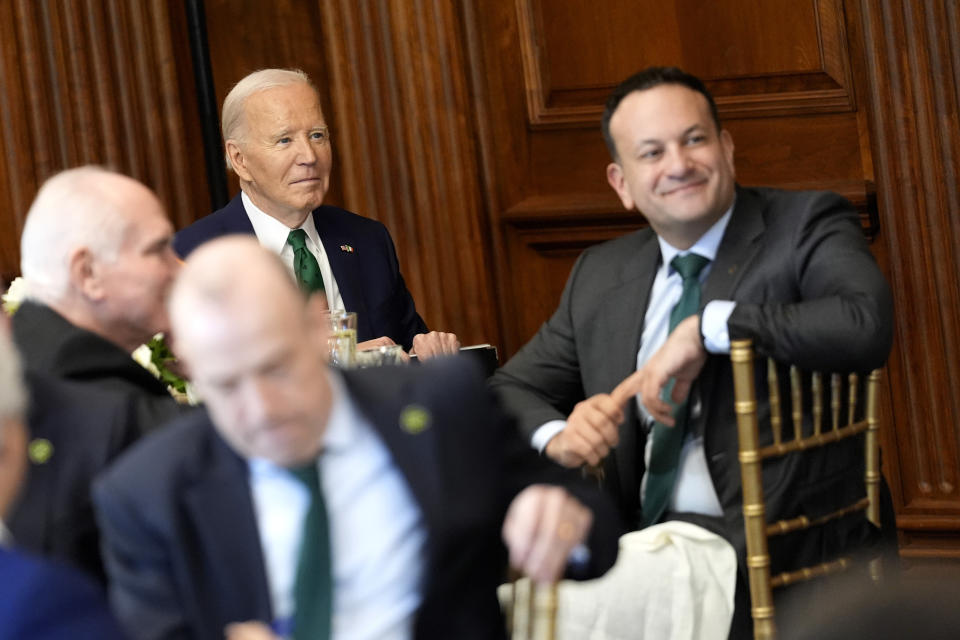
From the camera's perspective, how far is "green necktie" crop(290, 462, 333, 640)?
1.47 metres

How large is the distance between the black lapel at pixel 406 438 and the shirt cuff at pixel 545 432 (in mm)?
891

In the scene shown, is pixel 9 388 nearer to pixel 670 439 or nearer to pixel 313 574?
pixel 313 574

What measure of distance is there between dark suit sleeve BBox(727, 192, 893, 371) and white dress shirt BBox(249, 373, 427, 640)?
0.88 m

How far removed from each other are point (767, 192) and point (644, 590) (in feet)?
2.86

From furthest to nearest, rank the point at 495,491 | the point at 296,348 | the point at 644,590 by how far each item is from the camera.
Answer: the point at 644,590 → the point at 495,491 → the point at 296,348

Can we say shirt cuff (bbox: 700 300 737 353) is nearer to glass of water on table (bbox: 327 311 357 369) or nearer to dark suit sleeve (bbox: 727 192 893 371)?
dark suit sleeve (bbox: 727 192 893 371)

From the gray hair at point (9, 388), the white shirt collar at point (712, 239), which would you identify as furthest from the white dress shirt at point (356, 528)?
the white shirt collar at point (712, 239)

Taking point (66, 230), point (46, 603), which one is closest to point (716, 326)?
point (66, 230)

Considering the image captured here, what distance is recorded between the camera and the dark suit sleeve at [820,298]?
2213 mm

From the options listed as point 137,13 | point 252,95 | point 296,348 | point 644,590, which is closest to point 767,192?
point 644,590

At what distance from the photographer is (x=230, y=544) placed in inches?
58.1

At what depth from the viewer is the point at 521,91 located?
4.12 metres

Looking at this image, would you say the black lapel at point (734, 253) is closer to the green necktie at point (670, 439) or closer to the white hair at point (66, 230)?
the green necktie at point (670, 439)

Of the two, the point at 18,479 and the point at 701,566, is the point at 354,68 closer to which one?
the point at 701,566
